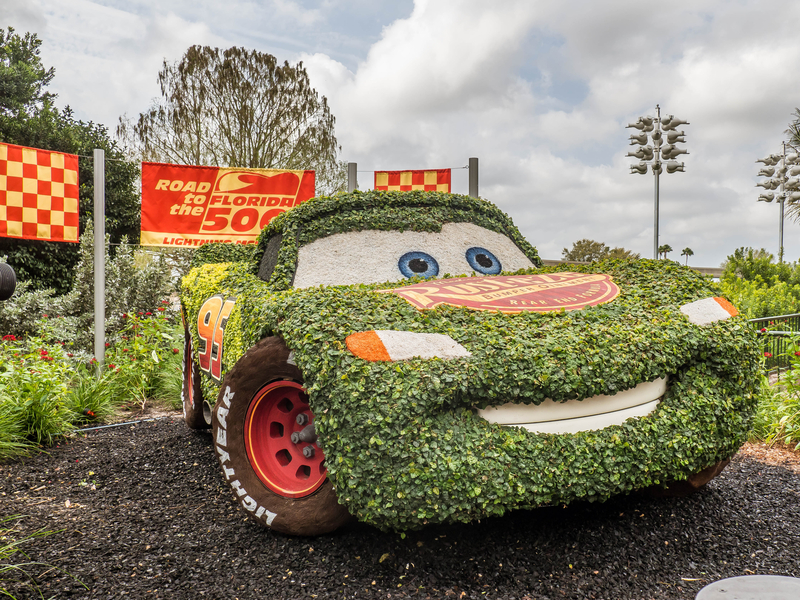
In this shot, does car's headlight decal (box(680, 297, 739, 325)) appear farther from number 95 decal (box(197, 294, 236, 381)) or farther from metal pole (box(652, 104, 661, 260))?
metal pole (box(652, 104, 661, 260))

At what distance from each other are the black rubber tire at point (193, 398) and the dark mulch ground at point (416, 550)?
45.0 inches

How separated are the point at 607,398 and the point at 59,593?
2472 mm

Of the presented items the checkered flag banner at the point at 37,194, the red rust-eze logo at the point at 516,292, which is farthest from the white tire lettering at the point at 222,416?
the checkered flag banner at the point at 37,194

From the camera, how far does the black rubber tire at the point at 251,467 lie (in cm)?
258

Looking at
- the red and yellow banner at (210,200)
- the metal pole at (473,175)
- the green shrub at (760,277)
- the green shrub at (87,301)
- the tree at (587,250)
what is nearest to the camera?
the green shrub at (87,301)

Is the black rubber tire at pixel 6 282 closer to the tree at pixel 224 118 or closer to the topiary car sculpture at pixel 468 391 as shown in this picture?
the topiary car sculpture at pixel 468 391

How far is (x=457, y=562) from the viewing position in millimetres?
2527

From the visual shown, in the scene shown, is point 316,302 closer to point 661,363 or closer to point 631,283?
point 661,363

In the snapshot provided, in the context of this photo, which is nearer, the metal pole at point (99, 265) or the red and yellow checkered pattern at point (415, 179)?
the metal pole at point (99, 265)

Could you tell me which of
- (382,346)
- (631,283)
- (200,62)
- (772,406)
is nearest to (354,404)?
(382,346)

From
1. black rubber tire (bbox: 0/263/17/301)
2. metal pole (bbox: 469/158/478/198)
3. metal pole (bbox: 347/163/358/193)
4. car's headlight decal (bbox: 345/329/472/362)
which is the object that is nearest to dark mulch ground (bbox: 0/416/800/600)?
car's headlight decal (bbox: 345/329/472/362)

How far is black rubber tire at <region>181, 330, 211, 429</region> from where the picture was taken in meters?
4.75

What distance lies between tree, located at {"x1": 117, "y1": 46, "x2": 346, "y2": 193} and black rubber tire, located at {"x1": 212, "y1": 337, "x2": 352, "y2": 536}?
14.5m

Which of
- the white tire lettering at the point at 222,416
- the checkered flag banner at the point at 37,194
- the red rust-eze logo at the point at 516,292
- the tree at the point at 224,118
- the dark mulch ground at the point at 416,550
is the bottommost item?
the dark mulch ground at the point at 416,550
